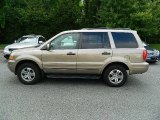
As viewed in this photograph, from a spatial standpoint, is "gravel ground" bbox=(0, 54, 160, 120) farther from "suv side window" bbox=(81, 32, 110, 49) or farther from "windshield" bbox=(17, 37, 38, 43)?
"windshield" bbox=(17, 37, 38, 43)

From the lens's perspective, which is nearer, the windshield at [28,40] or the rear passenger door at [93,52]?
the rear passenger door at [93,52]

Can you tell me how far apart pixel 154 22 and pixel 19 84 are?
47.9 ft

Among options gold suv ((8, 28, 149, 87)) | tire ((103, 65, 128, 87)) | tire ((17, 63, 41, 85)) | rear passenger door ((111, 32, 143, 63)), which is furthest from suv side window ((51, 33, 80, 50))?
tire ((103, 65, 128, 87))

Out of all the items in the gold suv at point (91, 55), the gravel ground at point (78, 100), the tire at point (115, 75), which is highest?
the gold suv at point (91, 55)

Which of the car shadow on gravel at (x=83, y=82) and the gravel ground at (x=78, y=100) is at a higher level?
the car shadow on gravel at (x=83, y=82)

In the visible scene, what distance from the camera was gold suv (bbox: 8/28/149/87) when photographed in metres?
8.19

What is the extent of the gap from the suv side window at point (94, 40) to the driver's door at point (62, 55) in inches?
9.0

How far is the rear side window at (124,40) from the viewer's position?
8281 millimetres

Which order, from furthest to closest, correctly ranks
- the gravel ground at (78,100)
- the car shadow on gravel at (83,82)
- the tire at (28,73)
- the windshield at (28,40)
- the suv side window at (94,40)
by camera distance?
the windshield at (28,40)
the car shadow on gravel at (83,82)
the tire at (28,73)
the suv side window at (94,40)
the gravel ground at (78,100)

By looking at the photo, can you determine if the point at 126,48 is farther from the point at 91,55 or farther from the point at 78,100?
the point at 78,100

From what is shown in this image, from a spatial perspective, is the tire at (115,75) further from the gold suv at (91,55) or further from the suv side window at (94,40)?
the suv side window at (94,40)

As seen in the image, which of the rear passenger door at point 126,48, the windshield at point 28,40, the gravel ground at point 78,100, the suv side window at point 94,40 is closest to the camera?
the gravel ground at point 78,100

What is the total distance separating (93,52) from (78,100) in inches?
74.7

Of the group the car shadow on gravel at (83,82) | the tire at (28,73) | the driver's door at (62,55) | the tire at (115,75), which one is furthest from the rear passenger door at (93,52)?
the tire at (28,73)
